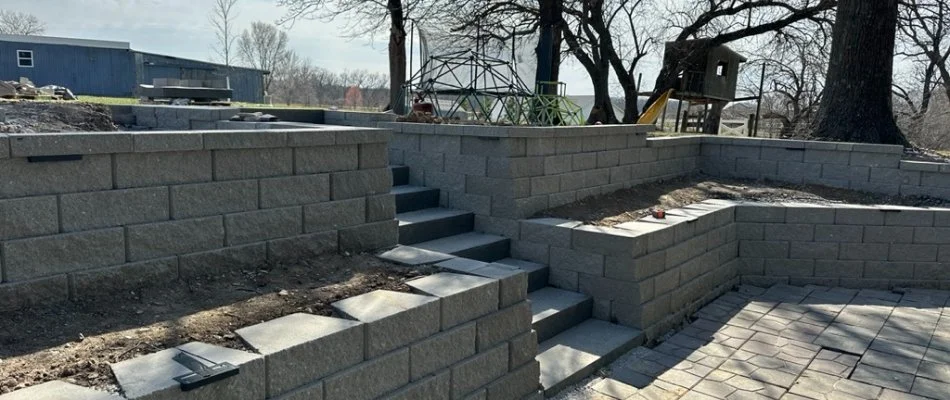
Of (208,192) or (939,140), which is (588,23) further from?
(208,192)

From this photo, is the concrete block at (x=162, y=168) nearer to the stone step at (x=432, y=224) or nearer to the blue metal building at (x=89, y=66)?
the stone step at (x=432, y=224)

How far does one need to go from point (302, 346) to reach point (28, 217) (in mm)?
1160

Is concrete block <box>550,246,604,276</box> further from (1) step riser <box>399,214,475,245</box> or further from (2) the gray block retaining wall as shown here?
(1) step riser <box>399,214,475,245</box>

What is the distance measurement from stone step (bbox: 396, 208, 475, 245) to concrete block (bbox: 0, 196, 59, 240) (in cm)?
248

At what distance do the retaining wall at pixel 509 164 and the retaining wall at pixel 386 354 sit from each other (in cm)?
198

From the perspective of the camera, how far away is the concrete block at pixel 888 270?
6.10 m

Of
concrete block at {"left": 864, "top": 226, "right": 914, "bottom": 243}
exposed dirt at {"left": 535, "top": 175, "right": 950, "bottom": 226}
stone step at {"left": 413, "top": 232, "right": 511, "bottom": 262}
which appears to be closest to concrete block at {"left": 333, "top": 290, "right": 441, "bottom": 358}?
stone step at {"left": 413, "top": 232, "right": 511, "bottom": 262}

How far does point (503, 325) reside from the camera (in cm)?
314

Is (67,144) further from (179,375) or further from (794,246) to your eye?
(794,246)

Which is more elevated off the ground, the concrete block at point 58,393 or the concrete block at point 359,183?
the concrete block at point 359,183

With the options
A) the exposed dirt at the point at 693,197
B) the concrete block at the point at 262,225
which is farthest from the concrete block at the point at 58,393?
the exposed dirt at the point at 693,197

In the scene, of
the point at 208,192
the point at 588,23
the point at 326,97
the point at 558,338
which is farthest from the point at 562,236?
the point at 326,97

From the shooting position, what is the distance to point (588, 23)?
15.0m

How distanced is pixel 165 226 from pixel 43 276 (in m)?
0.48
